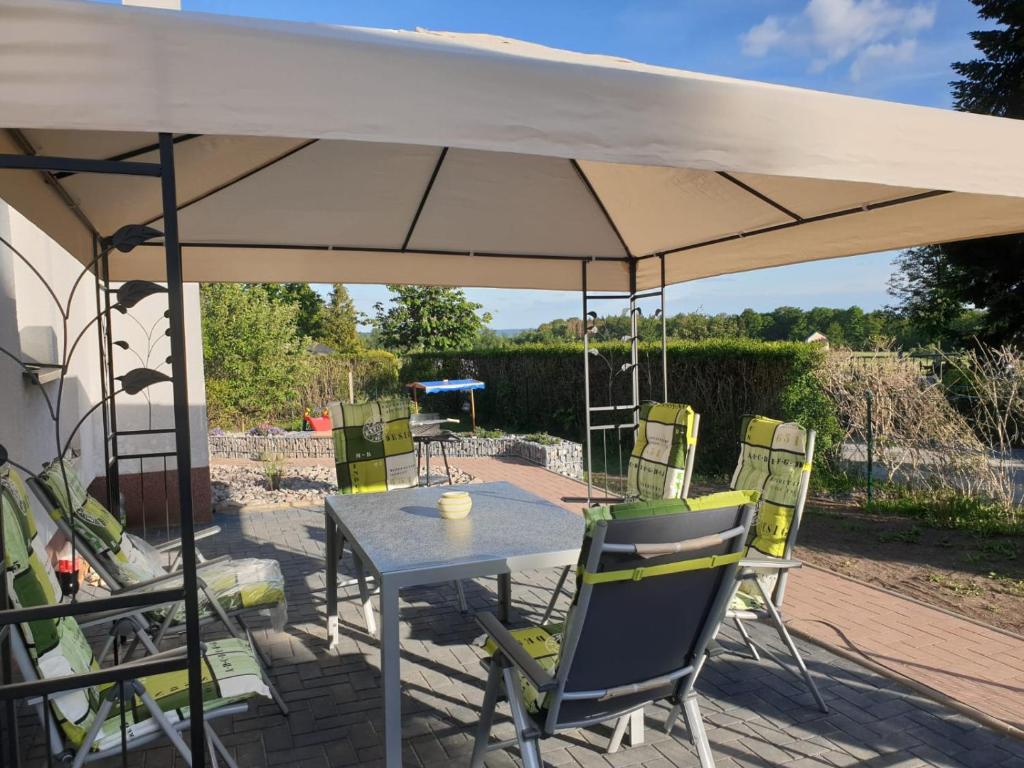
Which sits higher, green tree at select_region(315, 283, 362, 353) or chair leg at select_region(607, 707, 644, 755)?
green tree at select_region(315, 283, 362, 353)

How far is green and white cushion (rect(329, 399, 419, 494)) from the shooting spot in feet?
14.1

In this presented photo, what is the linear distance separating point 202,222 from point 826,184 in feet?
10.8

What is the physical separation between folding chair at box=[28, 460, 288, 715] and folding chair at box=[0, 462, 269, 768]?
27cm

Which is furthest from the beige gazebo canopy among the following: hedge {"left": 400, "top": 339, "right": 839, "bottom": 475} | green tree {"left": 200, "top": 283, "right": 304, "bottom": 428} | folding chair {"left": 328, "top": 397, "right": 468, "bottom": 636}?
green tree {"left": 200, "top": 283, "right": 304, "bottom": 428}

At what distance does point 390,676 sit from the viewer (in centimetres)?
229

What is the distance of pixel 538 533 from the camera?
2797 millimetres

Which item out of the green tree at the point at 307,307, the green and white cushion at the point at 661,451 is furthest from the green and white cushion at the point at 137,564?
the green tree at the point at 307,307

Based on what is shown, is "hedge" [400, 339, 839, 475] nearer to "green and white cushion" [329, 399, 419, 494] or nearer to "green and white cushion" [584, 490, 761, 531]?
"green and white cushion" [329, 399, 419, 494]

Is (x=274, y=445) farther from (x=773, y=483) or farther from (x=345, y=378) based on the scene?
(x=773, y=483)

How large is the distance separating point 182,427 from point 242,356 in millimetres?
10774

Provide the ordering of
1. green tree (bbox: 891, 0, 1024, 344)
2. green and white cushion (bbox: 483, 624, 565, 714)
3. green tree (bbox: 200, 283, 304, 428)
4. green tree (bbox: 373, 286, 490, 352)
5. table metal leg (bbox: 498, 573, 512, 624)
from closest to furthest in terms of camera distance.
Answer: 1. green and white cushion (bbox: 483, 624, 565, 714)
2. table metal leg (bbox: 498, 573, 512, 624)
3. green tree (bbox: 200, 283, 304, 428)
4. green tree (bbox: 891, 0, 1024, 344)
5. green tree (bbox: 373, 286, 490, 352)

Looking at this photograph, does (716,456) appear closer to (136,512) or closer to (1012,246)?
(136,512)

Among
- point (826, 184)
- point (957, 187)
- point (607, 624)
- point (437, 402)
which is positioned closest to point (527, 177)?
point (826, 184)

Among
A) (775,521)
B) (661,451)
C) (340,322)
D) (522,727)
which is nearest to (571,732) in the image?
(522,727)
